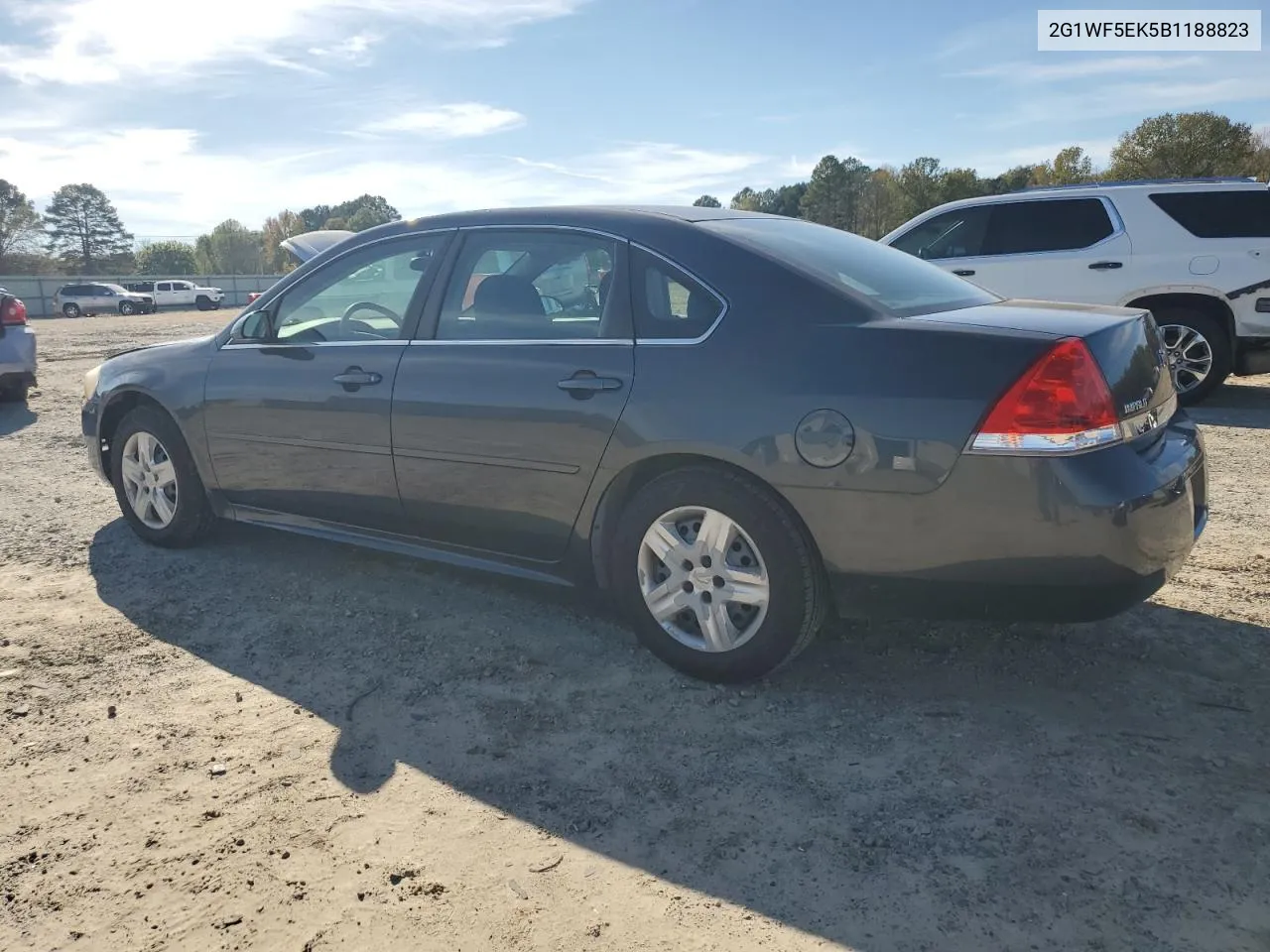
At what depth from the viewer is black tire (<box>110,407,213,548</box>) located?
15.6ft

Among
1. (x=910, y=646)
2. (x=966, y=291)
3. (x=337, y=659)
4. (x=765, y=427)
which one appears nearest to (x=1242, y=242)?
(x=966, y=291)

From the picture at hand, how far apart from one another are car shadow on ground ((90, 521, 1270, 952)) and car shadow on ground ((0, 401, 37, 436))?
5.77 meters

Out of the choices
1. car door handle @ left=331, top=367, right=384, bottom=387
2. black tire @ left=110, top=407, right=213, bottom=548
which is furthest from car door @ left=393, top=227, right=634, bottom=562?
black tire @ left=110, top=407, right=213, bottom=548

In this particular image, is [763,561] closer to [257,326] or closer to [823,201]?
[257,326]

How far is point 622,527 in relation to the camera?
11.0 feet

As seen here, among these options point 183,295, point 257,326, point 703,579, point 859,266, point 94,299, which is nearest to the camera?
point 703,579

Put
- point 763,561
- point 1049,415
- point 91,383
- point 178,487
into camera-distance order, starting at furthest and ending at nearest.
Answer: point 91,383, point 178,487, point 763,561, point 1049,415

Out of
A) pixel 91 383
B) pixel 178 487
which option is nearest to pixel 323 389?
pixel 178 487

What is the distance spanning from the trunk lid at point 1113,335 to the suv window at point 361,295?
2053mm

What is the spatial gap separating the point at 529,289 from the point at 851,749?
2007 mm

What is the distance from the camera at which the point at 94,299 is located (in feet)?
147

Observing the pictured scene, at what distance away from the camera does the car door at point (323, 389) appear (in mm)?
3986

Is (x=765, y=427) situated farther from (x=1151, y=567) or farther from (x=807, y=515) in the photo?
(x=1151, y=567)

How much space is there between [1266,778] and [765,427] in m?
1.64
